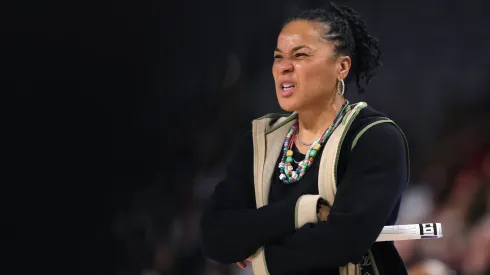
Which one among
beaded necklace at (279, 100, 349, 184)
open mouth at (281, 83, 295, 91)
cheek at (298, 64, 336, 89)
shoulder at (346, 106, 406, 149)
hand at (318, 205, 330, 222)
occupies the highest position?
cheek at (298, 64, 336, 89)

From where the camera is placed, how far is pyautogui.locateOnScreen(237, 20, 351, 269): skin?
1.73m

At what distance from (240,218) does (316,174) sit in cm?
21

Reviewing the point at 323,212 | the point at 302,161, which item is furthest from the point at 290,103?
the point at 323,212

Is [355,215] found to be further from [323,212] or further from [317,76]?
[317,76]

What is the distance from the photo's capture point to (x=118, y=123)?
9.84ft

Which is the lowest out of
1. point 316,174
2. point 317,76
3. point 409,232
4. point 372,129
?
point 409,232

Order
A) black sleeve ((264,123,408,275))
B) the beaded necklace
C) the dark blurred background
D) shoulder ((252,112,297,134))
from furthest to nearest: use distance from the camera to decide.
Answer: the dark blurred background, shoulder ((252,112,297,134)), the beaded necklace, black sleeve ((264,123,408,275))

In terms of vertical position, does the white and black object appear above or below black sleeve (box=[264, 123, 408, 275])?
below

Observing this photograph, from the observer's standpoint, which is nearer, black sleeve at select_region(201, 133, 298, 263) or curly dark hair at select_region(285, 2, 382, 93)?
black sleeve at select_region(201, 133, 298, 263)

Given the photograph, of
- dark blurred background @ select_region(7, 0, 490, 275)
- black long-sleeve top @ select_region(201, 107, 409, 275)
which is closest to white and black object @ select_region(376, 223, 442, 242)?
black long-sleeve top @ select_region(201, 107, 409, 275)

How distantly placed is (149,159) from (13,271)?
2.41 feet

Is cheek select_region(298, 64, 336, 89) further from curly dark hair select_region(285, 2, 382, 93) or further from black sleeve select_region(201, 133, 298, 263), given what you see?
black sleeve select_region(201, 133, 298, 263)

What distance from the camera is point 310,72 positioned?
1.73 meters

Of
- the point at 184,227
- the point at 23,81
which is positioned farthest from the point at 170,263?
the point at 23,81
